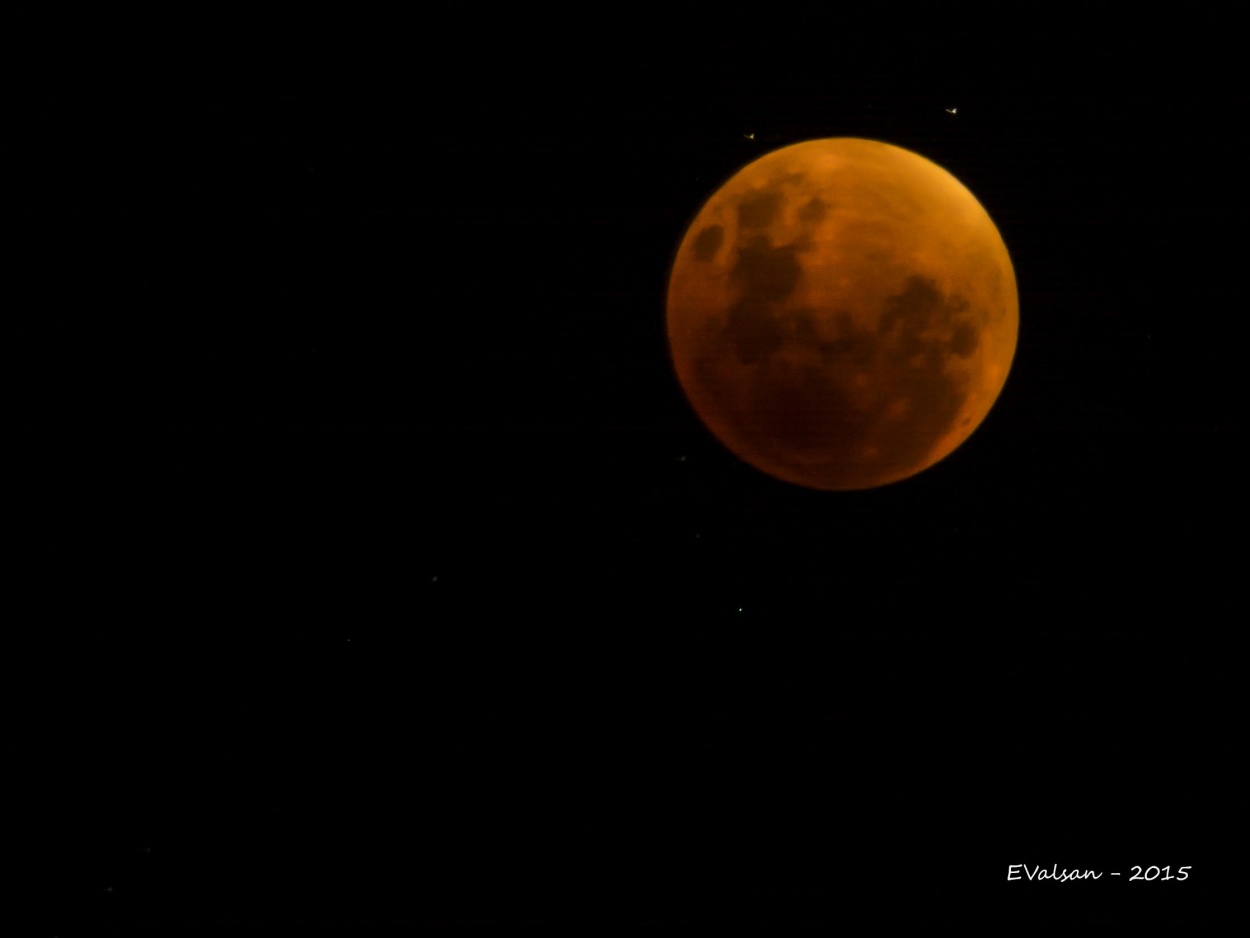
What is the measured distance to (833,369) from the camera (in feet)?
11.1

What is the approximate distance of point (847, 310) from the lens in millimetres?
3303

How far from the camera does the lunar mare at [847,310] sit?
10.9 feet

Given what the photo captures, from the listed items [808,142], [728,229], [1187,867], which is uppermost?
[808,142]

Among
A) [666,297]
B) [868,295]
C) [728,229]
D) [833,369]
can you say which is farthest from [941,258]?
[666,297]

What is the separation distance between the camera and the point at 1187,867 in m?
5.45

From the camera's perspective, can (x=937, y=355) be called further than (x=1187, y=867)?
No

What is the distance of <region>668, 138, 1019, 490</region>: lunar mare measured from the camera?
3326 millimetres

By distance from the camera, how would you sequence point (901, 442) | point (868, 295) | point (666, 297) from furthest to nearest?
1. point (666, 297)
2. point (901, 442)
3. point (868, 295)

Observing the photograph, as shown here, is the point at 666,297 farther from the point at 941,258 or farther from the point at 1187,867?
the point at 1187,867

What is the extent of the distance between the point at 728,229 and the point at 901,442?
105 centimetres

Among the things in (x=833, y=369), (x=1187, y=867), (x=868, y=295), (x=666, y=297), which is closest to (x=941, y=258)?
(x=868, y=295)

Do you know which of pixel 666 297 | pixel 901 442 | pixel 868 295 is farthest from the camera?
pixel 666 297

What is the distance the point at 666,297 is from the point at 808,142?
850 mm

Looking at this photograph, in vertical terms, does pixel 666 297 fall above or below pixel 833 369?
above
